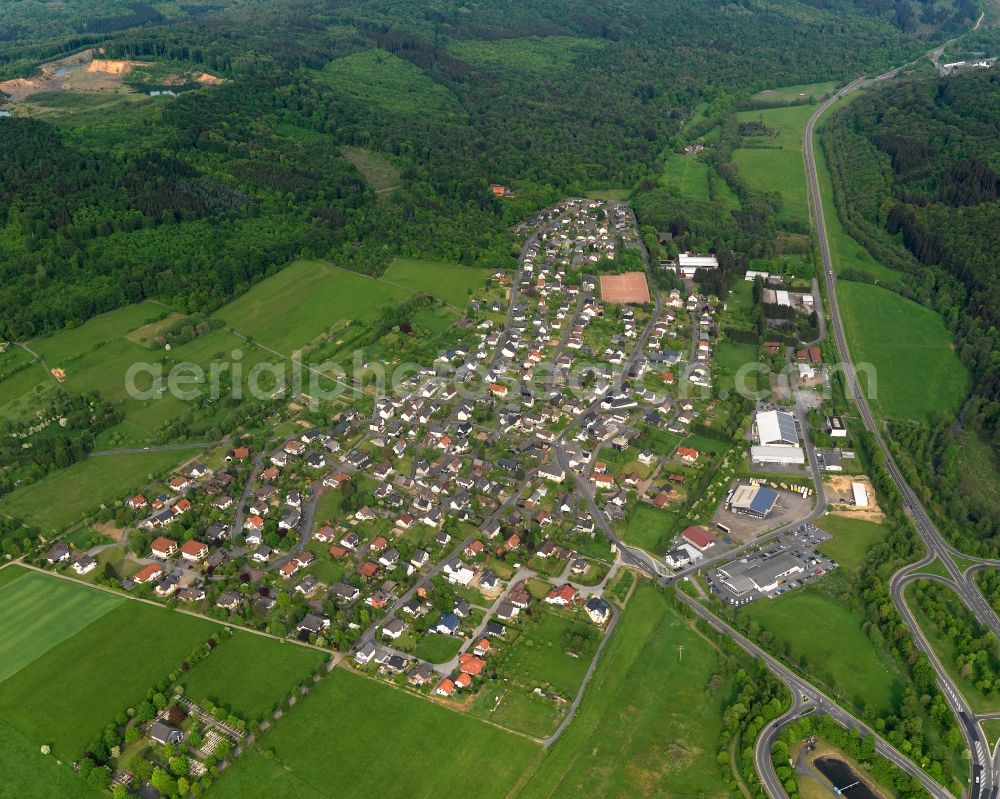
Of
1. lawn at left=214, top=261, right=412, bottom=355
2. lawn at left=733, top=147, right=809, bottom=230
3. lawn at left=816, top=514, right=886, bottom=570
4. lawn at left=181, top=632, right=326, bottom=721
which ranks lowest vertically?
lawn at left=181, top=632, right=326, bottom=721

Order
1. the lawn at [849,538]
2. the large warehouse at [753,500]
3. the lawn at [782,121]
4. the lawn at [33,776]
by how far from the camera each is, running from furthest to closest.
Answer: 1. the lawn at [782,121]
2. the large warehouse at [753,500]
3. the lawn at [849,538]
4. the lawn at [33,776]

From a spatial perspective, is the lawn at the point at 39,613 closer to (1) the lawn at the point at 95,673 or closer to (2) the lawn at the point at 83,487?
(1) the lawn at the point at 95,673

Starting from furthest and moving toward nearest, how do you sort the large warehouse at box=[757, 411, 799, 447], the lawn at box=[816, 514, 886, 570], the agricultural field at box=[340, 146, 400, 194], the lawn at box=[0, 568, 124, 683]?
the agricultural field at box=[340, 146, 400, 194]
the large warehouse at box=[757, 411, 799, 447]
the lawn at box=[816, 514, 886, 570]
the lawn at box=[0, 568, 124, 683]

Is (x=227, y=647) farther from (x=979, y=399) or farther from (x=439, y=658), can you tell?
(x=979, y=399)

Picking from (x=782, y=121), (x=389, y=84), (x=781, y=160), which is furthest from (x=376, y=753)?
(x=782, y=121)

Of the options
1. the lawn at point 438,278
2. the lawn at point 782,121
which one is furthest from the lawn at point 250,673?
the lawn at point 782,121

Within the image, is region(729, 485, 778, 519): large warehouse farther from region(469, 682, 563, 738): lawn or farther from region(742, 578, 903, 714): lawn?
region(469, 682, 563, 738): lawn

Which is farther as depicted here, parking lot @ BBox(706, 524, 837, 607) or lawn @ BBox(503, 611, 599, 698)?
parking lot @ BBox(706, 524, 837, 607)

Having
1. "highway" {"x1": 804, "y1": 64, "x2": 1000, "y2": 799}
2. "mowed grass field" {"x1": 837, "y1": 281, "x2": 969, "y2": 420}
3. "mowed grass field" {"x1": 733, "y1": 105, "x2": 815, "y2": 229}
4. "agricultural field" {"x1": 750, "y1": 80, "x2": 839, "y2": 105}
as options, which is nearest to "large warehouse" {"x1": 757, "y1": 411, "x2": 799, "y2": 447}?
"highway" {"x1": 804, "y1": 64, "x2": 1000, "y2": 799}
